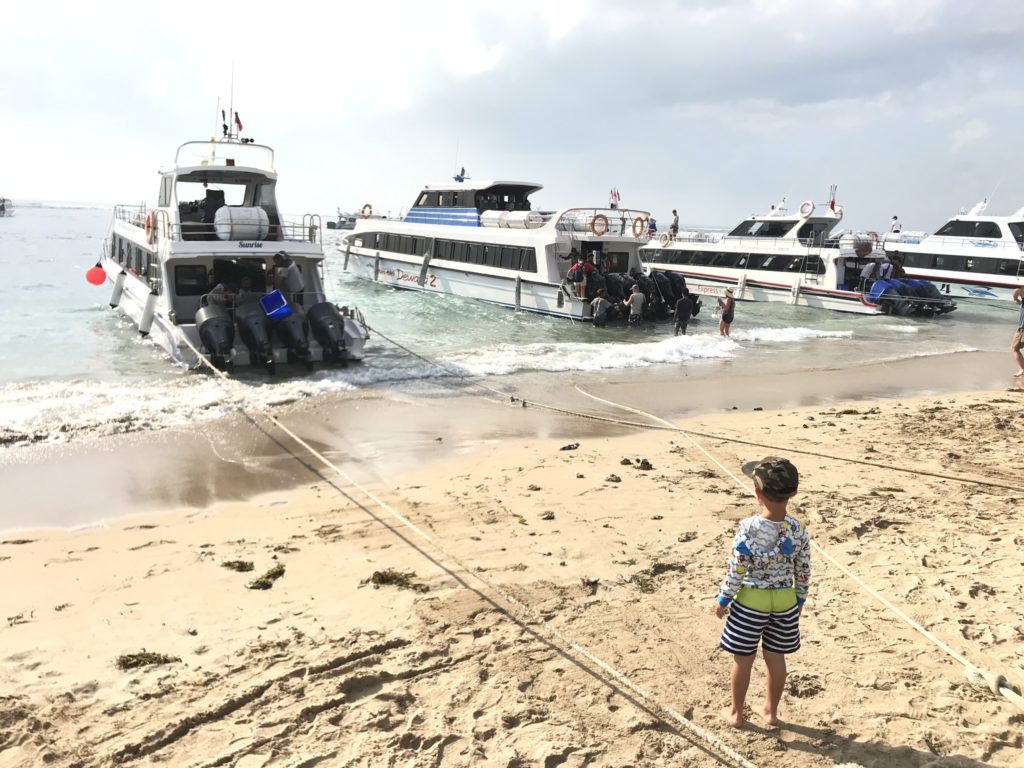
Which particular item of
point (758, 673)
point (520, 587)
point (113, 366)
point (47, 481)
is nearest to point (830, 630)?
point (758, 673)

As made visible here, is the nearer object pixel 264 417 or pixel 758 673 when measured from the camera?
pixel 758 673

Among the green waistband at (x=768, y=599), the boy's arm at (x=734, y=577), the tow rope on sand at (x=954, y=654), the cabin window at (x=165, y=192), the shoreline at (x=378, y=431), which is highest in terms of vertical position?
the cabin window at (x=165, y=192)

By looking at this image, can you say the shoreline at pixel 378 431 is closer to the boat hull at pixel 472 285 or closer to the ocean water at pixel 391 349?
the ocean water at pixel 391 349

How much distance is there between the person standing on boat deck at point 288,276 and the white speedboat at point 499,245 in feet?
32.1

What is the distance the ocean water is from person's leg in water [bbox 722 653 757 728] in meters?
8.84

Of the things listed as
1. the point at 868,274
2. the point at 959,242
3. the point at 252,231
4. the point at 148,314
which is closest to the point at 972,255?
the point at 959,242

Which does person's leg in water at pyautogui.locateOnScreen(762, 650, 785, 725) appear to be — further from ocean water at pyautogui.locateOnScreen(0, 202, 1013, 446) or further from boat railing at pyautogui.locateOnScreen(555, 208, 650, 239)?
boat railing at pyautogui.locateOnScreen(555, 208, 650, 239)

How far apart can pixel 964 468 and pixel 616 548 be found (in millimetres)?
4640

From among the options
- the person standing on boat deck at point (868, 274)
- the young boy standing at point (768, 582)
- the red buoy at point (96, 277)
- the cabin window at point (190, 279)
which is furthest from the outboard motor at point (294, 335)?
the person standing on boat deck at point (868, 274)

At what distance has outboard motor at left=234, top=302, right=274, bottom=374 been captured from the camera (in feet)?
43.0

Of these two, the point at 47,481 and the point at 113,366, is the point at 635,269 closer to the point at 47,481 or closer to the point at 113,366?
the point at 113,366

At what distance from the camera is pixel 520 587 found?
525 centimetres

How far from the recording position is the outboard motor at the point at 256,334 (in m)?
13.1

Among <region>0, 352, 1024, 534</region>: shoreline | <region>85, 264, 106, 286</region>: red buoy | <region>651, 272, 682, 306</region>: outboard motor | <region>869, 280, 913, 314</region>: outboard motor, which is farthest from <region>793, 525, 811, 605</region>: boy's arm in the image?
<region>869, 280, 913, 314</region>: outboard motor
